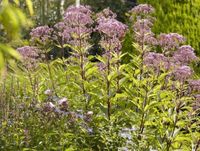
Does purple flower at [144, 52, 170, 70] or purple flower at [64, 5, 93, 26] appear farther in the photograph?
purple flower at [64, 5, 93, 26]

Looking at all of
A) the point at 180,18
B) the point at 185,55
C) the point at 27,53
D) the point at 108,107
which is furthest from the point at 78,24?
the point at 180,18

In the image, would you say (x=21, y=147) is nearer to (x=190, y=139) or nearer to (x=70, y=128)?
(x=70, y=128)

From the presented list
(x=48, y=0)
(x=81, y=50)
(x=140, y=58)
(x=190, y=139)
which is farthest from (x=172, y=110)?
(x=48, y=0)

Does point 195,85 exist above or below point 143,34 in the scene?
below

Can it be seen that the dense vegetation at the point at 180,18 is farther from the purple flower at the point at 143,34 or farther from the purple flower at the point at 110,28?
the purple flower at the point at 110,28

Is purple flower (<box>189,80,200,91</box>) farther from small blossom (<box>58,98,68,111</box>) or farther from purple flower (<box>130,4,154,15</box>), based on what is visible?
small blossom (<box>58,98,68,111</box>)

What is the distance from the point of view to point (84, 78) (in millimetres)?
3963

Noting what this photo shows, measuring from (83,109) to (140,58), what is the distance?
635mm

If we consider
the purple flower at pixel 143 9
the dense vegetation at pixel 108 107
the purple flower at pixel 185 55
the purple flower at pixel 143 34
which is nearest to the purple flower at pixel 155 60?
the dense vegetation at pixel 108 107

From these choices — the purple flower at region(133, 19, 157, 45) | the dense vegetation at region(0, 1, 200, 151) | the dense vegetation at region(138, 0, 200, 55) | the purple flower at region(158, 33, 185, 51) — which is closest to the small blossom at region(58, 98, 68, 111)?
the dense vegetation at region(0, 1, 200, 151)

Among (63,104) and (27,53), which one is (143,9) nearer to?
(27,53)

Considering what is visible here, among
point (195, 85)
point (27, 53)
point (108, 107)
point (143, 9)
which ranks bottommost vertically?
point (108, 107)

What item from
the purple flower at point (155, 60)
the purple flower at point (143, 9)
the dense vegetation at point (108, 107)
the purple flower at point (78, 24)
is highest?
the purple flower at point (143, 9)

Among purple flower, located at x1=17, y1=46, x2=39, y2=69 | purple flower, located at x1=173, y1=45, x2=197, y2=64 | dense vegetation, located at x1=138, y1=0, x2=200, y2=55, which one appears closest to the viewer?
purple flower, located at x1=173, y1=45, x2=197, y2=64
